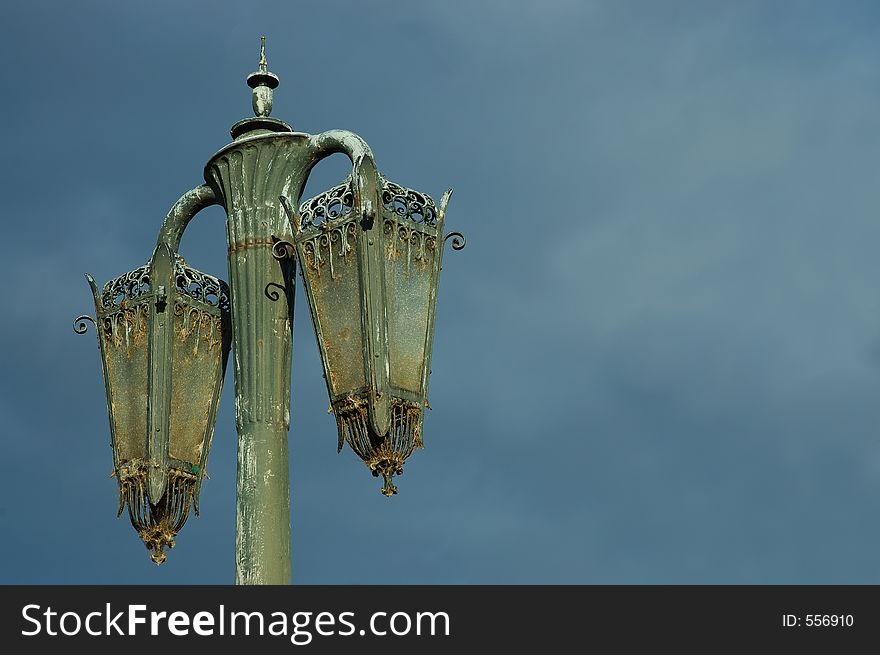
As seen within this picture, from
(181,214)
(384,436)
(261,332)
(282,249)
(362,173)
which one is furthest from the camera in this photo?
(181,214)

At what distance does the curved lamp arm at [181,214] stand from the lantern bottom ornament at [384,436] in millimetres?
3329

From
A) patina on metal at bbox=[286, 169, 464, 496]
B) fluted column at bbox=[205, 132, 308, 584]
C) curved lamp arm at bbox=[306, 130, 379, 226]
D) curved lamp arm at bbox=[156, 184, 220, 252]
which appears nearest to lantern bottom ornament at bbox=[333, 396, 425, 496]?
patina on metal at bbox=[286, 169, 464, 496]

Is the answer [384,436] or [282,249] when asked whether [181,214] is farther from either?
[384,436]

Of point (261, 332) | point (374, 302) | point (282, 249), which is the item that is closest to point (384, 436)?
point (374, 302)

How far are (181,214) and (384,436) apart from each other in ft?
13.1

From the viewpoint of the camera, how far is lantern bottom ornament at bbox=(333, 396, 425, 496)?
49.6ft

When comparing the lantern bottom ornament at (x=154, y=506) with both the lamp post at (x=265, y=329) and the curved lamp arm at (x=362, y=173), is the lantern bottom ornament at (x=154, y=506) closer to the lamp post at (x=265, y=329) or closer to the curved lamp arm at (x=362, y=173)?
the lamp post at (x=265, y=329)

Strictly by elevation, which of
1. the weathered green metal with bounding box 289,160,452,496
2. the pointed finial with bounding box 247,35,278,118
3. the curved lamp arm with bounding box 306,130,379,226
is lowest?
the weathered green metal with bounding box 289,160,452,496

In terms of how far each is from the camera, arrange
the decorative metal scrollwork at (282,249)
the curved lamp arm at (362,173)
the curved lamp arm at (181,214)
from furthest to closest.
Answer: the curved lamp arm at (181,214)
the decorative metal scrollwork at (282,249)
the curved lamp arm at (362,173)

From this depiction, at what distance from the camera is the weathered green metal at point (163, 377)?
17.0m

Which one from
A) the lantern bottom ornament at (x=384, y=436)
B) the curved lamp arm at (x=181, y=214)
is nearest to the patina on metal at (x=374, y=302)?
the lantern bottom ornament at (x=384, y=436)

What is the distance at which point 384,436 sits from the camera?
49.6 ft

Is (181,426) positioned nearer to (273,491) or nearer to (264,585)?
(273,491)

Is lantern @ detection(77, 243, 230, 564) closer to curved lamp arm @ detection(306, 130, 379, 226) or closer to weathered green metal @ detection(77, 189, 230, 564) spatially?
weathered green metal @ detection(77, 189, 230, 564)
